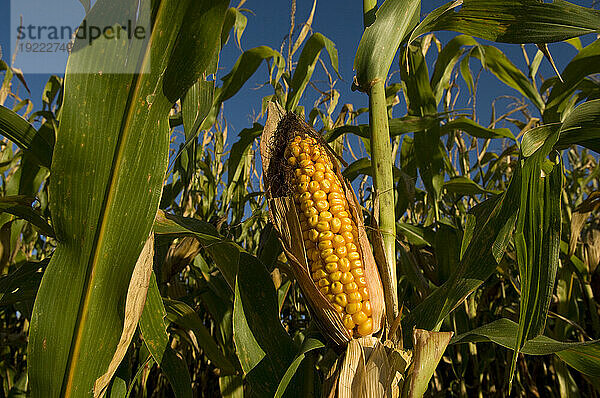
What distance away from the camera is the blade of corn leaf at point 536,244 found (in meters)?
0.69

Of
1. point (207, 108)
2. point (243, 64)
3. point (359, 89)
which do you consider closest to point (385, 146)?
point (359, 89)

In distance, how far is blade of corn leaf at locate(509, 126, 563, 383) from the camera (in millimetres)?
690

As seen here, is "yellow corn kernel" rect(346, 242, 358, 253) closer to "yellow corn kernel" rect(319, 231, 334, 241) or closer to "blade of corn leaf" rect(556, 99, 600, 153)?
"yellow corn kernel" rect(319, 231, 334, 241)

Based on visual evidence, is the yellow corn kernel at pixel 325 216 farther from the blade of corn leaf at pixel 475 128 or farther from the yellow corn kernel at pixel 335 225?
the blade of corn leaf at pixel 475 128

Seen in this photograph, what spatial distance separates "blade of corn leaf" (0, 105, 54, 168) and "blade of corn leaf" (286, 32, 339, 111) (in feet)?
2.71

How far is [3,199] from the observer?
1.02 metres

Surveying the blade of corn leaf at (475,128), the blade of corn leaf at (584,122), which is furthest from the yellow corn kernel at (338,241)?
the blade of corn leaf at (475,128)

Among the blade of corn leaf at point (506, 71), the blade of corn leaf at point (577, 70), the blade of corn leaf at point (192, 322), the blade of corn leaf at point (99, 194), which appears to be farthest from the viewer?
the blade of corn leaf at point (506, 71)

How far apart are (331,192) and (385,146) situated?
0.45 ft

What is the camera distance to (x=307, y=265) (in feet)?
2.68

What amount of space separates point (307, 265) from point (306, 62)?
43.4 inches

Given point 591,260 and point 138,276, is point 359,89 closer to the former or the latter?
point 138,276

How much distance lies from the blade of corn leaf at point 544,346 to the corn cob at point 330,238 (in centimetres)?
22

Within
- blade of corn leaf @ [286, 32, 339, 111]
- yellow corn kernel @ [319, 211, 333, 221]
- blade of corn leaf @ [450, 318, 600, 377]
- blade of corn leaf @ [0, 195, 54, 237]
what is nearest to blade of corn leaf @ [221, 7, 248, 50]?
blade of corn leaf @ [286, 32, 339, 111]
